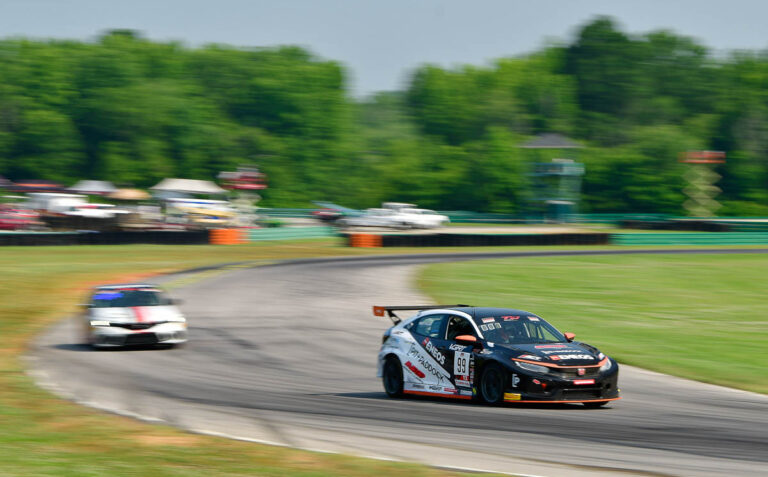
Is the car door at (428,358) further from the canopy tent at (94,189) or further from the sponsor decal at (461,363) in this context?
the canopy tent at (94,189)

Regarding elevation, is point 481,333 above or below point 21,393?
above

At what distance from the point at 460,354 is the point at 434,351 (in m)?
0.57

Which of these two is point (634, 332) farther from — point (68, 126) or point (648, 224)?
point (68, 126)

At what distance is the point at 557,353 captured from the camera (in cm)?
1180

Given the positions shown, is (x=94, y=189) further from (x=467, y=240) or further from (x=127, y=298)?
(x=127, y=298)

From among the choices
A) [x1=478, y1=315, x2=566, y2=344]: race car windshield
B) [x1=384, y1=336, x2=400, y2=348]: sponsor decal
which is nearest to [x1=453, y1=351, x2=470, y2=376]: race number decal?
[x1=478, y1=315, x2=566, y2=344]: race car windshield

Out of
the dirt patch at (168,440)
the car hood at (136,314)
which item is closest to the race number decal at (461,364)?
the dirt patch at (168,440)

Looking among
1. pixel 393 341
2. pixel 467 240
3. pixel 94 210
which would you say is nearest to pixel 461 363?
pixel 393 341

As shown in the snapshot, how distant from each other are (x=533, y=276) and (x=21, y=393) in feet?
77.1

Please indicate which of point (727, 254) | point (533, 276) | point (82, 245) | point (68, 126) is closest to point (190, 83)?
point (68, 126)

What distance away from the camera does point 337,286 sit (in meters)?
30.7

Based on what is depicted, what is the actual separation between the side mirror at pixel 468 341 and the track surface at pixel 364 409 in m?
0.78

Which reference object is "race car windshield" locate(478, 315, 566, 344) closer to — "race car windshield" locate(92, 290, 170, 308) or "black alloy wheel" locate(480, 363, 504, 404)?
"black alloy wheel" locate(480, 363, 504, 404)

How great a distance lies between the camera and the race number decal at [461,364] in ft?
40.4
